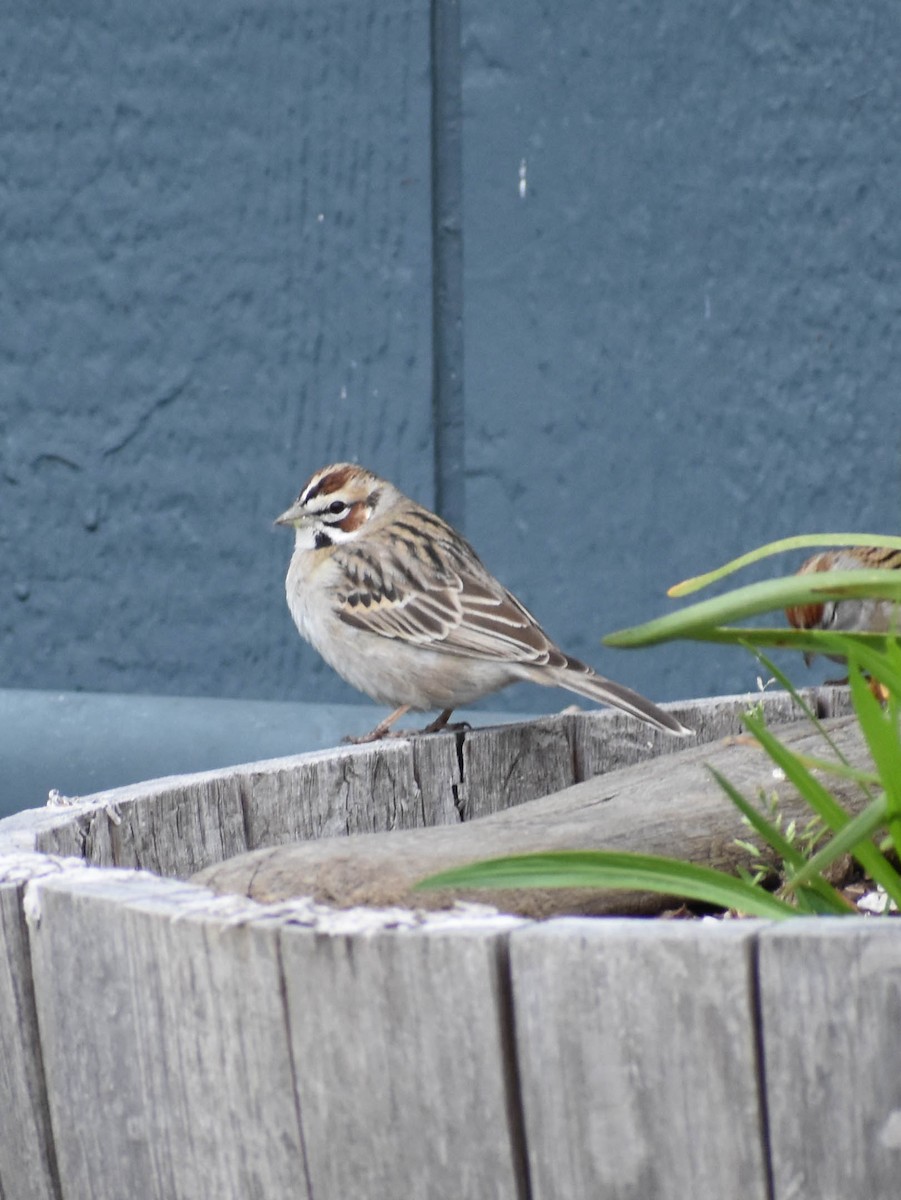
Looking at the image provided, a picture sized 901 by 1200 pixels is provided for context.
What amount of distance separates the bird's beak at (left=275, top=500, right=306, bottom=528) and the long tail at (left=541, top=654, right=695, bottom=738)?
0.87 m

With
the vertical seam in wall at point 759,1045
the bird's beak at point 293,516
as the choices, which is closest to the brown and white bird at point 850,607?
the bird's beak at point 293,516

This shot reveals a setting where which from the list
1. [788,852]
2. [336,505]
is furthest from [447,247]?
[788,852]

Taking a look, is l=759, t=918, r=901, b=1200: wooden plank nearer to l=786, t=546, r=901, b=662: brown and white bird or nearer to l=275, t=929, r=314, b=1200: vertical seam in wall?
l=275, t=929, r=314, b=1200: vertical seam in wall

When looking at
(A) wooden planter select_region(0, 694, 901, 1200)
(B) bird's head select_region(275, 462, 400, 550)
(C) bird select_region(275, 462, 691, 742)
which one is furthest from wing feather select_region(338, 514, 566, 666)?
(A) wooden planter select_region(0, 694, 901, 1200)

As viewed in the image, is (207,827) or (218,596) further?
(218,596)

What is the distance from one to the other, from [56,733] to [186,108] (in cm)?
177

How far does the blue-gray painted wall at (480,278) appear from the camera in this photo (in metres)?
4.44

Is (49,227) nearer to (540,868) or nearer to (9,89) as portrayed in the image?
(9,89)

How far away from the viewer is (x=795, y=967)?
1.33 m

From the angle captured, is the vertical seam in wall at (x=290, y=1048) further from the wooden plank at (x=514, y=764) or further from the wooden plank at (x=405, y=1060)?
the wooden plank at (x=514, y=764)

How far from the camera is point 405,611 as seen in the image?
13.6ft

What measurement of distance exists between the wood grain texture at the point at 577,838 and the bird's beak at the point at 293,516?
1.98 m

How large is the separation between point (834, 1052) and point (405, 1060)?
368 mm

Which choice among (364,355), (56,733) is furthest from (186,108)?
(56,733)
